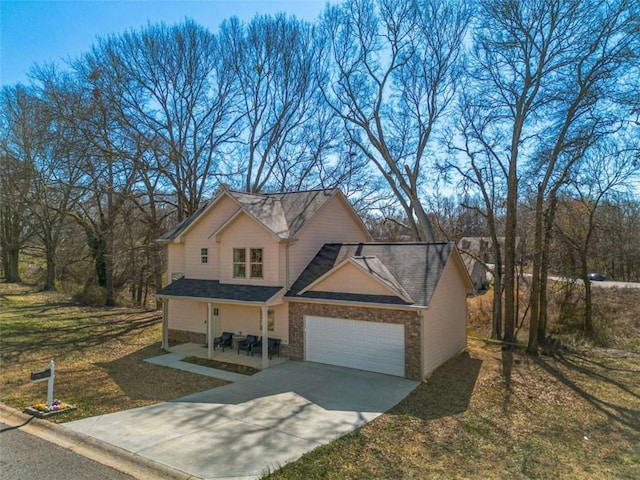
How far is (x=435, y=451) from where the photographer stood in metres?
7.60

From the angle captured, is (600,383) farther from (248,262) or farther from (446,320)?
(248,262)

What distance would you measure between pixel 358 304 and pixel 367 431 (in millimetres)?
4854

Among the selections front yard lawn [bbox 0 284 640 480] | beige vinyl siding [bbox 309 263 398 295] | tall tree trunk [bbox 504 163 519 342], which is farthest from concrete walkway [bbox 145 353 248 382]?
tall tree trunk [bbox 504 163 519 342]

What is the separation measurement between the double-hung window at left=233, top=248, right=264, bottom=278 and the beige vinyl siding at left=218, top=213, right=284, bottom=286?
0.37 feet

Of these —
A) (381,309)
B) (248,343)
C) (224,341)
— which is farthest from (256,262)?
(381,309)

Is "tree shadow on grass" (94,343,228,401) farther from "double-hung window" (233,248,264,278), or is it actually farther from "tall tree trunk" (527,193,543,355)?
"tall tree trunk" (527,193,543,355)

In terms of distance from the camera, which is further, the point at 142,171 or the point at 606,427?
the point at 142,171

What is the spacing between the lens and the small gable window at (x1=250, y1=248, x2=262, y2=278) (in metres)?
15.3

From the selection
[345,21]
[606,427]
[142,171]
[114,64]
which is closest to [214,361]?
[606,427]

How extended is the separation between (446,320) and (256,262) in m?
7.28

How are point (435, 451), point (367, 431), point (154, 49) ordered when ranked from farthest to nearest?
point (154, 49) < point (367, 431) < point (435, 451)

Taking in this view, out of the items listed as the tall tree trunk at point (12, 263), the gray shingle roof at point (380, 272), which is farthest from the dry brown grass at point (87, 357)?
the tall tree trunk at point (12, 263)

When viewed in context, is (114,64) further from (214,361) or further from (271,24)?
(214,361)

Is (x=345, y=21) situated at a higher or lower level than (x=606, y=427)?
higher
